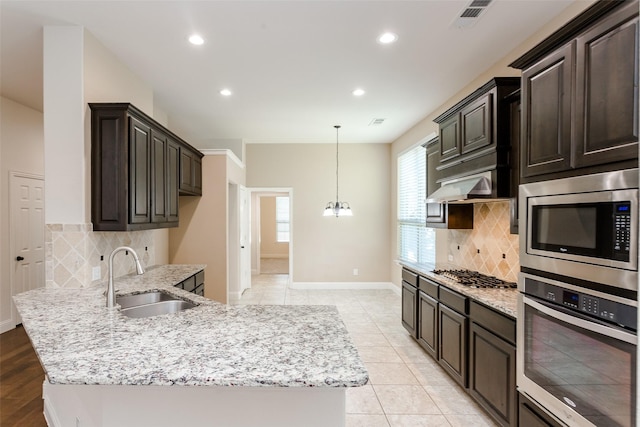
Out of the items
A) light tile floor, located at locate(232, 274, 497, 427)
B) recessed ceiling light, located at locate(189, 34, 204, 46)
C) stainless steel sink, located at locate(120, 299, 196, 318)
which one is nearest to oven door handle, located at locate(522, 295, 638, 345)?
light tile floor, located at locate(232, 274, 497, 427)

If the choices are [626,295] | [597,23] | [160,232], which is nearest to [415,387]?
[626,295]

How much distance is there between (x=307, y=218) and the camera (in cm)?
686

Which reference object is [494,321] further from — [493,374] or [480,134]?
[480,134]

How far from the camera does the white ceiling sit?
2.42m

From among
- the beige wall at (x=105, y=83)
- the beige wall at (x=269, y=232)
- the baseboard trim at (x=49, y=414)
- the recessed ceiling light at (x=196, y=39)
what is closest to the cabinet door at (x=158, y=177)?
the beige wall at (x=105, y=83)

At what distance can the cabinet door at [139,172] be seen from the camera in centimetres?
278

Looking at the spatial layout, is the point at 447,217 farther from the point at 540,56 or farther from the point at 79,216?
the point at 79,216

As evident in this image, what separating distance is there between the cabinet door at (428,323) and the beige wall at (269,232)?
8.29 metres

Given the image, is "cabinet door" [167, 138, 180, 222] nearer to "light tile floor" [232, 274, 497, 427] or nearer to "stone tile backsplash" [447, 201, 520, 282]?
"light tile floor" [232, 274, 497, 427]

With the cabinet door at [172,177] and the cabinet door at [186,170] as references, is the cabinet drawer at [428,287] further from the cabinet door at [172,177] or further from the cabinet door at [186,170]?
the cabinet door at [186,170]

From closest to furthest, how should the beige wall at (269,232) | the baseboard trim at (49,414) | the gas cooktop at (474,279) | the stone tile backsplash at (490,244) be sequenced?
the baseboard trim at (49,414), the gas cooktop at (474,279), the stone tile backsplash at (490,244), the beige wall at (269,232)

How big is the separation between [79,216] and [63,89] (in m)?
1.03

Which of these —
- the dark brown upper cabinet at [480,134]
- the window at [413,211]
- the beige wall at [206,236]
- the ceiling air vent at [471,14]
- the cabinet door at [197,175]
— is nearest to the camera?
the ceiling air vent at [471,14]

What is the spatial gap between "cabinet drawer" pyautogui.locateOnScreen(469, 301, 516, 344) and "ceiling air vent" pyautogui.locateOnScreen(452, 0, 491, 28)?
217cm
